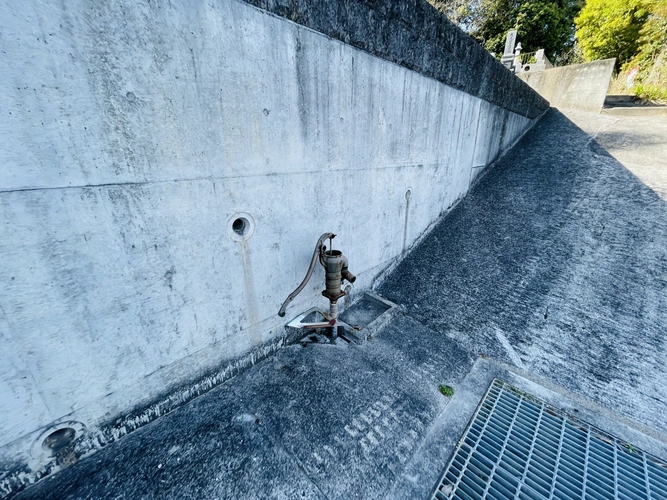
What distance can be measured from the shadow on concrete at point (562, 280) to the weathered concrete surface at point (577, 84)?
5575 millimetres

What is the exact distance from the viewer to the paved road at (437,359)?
5.89 feet

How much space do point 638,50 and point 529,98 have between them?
11643 millimetres

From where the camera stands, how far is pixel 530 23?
1538 cm

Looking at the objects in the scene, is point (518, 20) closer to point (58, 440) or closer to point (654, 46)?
point (654, 46)

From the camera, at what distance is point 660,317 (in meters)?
2.98

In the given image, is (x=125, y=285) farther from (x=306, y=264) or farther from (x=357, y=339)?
(x=357, y=339)

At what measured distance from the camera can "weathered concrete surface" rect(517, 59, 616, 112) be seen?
9.08m

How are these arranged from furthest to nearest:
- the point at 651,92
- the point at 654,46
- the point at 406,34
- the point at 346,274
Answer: the point at 654,46
the point at 651,92
the point at 406,34
the point at 346,274

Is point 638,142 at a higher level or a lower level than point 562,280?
higher

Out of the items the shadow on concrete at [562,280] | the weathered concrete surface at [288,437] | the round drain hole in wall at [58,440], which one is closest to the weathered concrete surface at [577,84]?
the shadow on concrete at [562,280]

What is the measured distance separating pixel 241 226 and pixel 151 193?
69 cm

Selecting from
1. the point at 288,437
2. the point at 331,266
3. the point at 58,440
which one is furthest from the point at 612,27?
the point at 58,440

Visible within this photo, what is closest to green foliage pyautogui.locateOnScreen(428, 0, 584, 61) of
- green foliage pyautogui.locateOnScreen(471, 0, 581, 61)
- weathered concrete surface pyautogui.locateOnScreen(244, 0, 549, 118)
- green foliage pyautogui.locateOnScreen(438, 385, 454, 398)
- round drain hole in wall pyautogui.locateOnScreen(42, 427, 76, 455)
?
green foliage pyautogui.locateOnScreen(471, 0, 581, 61)

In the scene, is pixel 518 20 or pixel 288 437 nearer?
pixel 288 437
